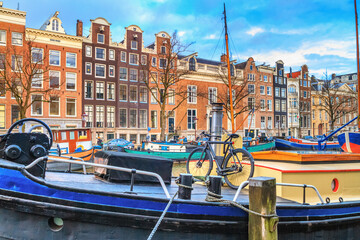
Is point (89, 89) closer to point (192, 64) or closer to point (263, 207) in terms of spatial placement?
point (192, 64)

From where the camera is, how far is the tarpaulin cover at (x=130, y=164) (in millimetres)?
5086

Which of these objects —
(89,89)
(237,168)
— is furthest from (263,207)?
(89,89)

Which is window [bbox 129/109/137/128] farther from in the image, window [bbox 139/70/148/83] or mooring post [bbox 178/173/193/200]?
mooring post [bbox 178/173/193/200]

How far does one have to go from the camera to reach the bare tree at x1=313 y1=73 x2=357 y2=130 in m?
40.5

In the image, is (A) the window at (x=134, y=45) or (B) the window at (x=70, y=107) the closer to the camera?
(B) the window at (x=70, y=107)

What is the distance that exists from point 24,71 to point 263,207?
987 inches

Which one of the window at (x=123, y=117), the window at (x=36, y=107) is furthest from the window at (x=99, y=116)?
the window at (x=36, y=107)

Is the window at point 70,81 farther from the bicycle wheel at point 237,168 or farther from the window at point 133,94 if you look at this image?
the bicycle wheel at point 237,168

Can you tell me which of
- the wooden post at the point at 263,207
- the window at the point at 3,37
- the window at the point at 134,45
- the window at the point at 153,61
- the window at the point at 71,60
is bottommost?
the wooden post at the point at 263,207

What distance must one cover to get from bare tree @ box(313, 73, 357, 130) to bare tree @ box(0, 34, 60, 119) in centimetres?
3364

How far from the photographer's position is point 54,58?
31.0 metres

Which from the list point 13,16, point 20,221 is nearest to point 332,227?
point 20,221

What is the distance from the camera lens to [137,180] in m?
5.31

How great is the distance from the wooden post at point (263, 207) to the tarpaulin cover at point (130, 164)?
1764 millimetres
